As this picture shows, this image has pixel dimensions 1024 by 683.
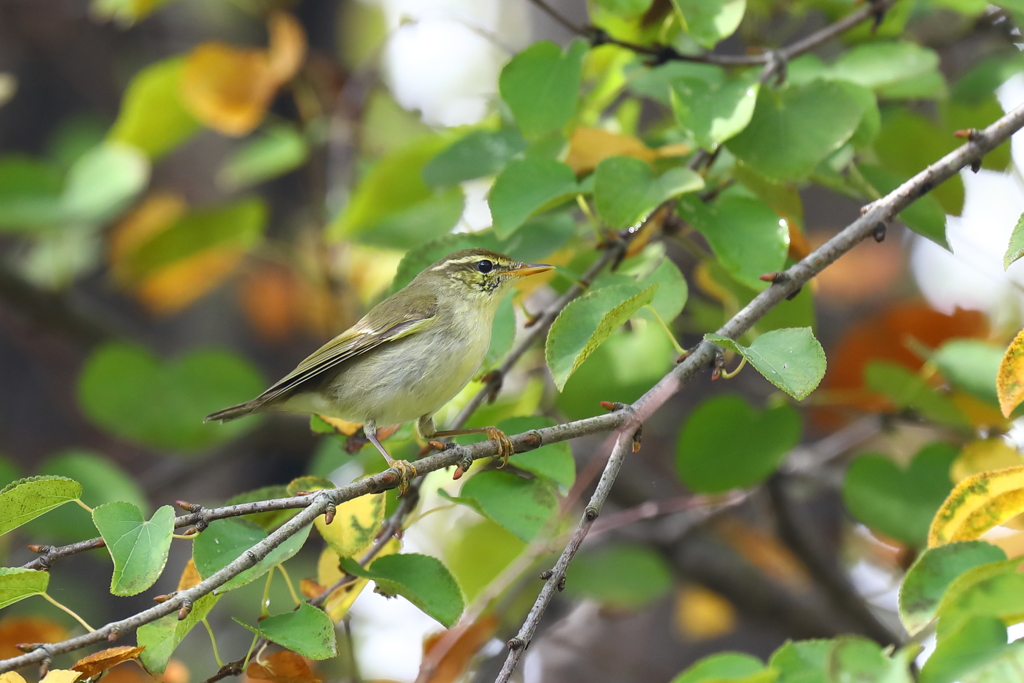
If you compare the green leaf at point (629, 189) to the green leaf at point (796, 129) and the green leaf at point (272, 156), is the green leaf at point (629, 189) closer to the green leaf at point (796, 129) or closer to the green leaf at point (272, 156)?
the green leaf at point (796, 129)

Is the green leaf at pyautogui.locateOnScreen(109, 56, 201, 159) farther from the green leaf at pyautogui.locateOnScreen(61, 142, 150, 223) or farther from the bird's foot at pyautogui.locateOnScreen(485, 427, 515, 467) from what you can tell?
the bird's foot at pyautogui.locateOnScreen(485, 427, 515, 467)

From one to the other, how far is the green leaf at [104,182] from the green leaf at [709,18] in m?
2.13

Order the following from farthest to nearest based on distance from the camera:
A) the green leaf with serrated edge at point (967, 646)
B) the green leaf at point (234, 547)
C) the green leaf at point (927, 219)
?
the green leaf at point (927, 219)
the green leaf at point (234, 547)
the green leaf with serrated edge at point (967, 646)

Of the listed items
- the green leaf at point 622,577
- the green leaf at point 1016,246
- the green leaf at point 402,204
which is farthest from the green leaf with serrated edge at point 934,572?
the green leaf at point 622,577

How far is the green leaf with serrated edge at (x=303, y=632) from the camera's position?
4.96 ft

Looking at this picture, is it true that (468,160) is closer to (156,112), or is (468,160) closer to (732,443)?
(732,443)

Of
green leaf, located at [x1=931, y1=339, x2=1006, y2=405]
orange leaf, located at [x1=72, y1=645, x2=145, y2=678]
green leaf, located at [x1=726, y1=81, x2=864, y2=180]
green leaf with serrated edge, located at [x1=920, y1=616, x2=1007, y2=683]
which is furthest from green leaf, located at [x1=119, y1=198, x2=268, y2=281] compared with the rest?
green leaf with serrated edge, located at [x1=920, y1=616, x2=1007, y2=683]

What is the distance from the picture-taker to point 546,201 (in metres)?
2.00

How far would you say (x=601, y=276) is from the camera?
216cm

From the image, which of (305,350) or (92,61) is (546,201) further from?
(92,61)

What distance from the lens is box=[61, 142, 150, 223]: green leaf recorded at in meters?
3.27

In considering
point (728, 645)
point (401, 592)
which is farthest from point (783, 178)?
point (728, 645)

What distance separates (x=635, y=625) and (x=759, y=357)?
10.2ft

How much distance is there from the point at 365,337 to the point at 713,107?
1140 mm
